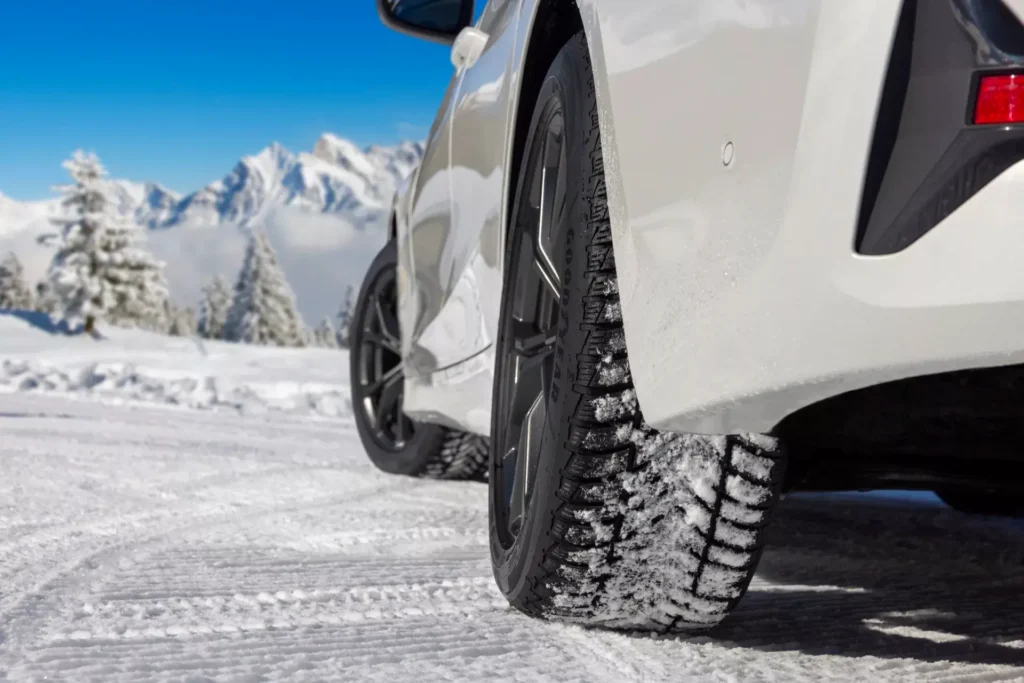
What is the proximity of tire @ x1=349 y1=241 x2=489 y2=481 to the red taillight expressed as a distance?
2840mm

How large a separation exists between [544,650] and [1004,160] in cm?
101

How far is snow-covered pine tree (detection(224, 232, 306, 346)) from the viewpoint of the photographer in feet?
169

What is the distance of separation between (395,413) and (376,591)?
2.25 meters

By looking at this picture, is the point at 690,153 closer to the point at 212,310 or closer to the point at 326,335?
the point at 212,310

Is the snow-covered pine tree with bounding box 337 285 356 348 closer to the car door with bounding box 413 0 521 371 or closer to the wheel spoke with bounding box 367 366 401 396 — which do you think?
the wheel spoke with bounding box 367 366 401 396

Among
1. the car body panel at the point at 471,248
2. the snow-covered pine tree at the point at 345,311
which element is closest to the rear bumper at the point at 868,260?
the car body panel at the point at 471,248

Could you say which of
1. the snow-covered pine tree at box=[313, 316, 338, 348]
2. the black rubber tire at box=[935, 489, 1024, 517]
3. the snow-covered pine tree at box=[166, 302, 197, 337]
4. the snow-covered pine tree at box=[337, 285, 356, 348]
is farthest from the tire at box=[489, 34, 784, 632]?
the snow-covered pine tree at box=[313, 316, 338, 348]

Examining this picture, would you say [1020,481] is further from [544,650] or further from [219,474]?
[219,474]

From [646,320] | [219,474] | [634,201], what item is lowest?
[219,474]

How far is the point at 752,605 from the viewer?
2014 millimetres

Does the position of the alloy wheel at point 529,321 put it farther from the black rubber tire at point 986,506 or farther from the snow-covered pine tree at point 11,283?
the snow-covered pine tree at point 11,283

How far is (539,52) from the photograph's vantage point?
196cm

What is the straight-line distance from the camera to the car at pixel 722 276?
3.32ft

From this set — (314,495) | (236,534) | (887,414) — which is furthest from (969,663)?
(314,495)
